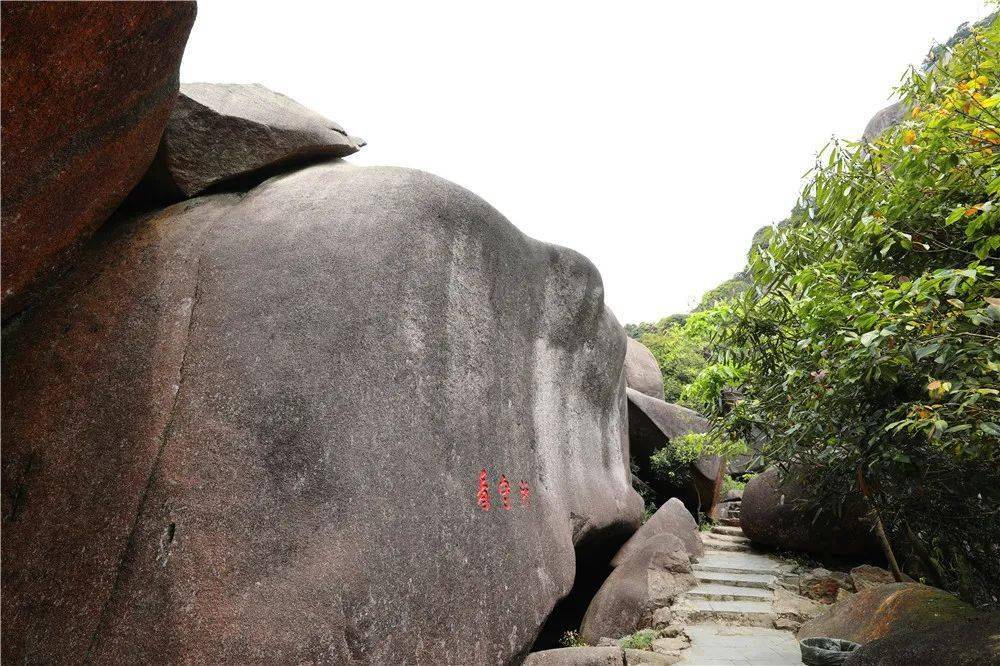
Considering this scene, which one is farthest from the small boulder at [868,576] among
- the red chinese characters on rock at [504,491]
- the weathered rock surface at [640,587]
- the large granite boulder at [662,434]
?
the large granite boulder at [662,434]

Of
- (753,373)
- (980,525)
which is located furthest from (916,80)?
(980,525)

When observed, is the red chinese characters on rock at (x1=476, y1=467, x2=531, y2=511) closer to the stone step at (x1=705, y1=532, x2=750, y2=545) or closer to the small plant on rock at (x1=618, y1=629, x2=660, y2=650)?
the small plant on rock at (x1=618, y1=629, x2=660, y2=650)

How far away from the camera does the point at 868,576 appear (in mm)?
9477

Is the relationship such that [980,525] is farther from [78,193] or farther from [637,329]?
[637,329]

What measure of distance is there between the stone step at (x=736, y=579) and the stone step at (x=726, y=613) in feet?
3.32

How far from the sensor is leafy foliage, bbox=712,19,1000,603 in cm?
359

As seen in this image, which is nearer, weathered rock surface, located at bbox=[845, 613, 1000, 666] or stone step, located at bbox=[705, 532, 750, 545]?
weathered rock surface, located at bbox=[845, 613, 1000, 666]

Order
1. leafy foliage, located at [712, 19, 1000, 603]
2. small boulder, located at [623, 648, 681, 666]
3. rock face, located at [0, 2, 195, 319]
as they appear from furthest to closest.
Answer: small boulder, located at [623, 648, 681, 666] < leafy foliage, located at [712, 19, 1000, 603] < rock face, located at [0, 2, 195, 319]

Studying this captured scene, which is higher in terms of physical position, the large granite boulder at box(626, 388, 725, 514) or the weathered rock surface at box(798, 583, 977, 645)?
the weathered rock surface at box(798, 583, 977, 645)

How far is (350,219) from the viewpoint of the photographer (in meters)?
5.24

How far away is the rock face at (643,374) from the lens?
1938 centimetres

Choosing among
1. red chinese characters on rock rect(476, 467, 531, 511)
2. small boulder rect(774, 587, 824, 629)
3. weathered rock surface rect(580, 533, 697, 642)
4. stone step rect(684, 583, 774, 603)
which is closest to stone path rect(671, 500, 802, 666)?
stone step rect(684, 583, 774, 603)

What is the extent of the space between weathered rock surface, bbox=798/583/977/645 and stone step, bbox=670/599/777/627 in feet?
2.33

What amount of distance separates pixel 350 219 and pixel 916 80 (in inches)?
178
